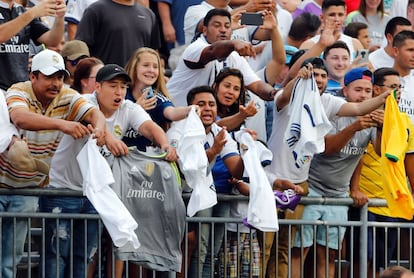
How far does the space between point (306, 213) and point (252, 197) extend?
0.99 m

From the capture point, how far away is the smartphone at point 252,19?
1229cm

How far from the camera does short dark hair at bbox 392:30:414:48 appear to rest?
1381cm

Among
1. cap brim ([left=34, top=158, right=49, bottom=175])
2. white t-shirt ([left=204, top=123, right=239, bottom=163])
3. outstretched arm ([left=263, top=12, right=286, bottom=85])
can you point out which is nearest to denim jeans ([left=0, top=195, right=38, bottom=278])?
cap brim ([left=34, top=158, right=49, bottom=175])

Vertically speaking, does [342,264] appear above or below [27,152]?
below

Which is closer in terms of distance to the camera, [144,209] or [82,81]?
[144,209]

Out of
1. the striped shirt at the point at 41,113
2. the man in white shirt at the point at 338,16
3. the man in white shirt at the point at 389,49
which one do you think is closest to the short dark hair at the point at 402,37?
the man in white shirt at the point at 389,49

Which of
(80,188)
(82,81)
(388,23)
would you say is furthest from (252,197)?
(388,23)

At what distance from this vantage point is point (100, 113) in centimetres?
1073

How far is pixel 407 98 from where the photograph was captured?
43.2 ft

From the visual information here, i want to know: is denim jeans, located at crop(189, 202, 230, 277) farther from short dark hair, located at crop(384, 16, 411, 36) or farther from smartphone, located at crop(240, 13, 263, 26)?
short dark hair, located at crop(384, 16, 411, 36)

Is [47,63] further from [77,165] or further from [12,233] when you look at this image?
[12,233]

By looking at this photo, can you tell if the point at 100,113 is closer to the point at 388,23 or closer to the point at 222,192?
the point at 222,192

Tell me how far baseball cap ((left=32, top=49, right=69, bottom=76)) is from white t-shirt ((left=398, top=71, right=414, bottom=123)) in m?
3.78

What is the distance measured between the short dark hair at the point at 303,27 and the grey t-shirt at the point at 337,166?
2531 mm
